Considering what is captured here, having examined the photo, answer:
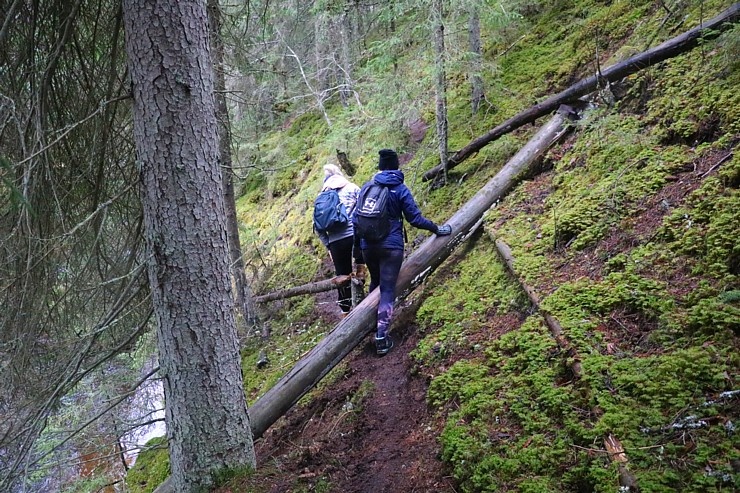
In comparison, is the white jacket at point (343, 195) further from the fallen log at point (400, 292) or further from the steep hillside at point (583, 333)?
the steep hillside at point (583, 333)

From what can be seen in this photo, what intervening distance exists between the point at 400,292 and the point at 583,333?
278 cm

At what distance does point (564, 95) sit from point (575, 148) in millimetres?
1240

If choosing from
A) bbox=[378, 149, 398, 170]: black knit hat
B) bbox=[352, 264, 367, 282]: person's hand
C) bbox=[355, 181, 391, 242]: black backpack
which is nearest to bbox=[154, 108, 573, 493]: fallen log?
bbox=[355, 181, 391, 242]: black backpack

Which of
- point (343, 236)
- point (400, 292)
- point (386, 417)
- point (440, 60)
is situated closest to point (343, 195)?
point (343, 236)

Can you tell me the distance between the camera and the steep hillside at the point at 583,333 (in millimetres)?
2916

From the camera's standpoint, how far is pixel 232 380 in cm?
380

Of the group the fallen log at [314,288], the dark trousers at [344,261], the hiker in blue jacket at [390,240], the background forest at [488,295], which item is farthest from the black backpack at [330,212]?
the background forest at [488,295]

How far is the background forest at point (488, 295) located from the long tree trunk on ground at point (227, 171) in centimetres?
16

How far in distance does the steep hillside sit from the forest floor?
0.8 inches

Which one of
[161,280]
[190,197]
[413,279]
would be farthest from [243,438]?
[413,279]

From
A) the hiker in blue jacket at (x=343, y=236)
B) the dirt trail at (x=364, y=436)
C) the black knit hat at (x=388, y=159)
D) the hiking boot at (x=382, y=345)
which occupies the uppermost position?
the black knit hat at (x=388, y=159)

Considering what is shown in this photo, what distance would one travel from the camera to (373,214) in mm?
5594

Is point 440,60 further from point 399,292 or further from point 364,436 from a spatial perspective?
point 364,436

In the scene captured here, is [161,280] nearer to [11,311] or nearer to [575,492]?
[11,311]
